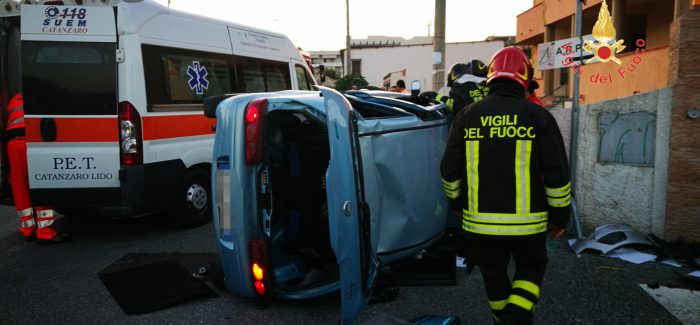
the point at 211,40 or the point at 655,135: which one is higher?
the point at 211,40

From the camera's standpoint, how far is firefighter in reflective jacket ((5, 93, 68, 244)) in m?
5.23

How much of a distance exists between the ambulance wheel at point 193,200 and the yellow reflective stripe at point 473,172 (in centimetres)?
393

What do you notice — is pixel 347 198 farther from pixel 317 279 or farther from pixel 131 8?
pixel 131 8

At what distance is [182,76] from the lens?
220 inches

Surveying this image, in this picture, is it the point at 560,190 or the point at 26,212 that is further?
the point at 26,212

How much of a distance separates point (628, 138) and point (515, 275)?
302 centimetres

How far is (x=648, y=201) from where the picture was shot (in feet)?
15.3

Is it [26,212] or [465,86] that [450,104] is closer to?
[465,86]

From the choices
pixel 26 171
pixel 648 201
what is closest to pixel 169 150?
pixel 26 171

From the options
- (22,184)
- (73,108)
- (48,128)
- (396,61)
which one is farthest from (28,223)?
(396,61)

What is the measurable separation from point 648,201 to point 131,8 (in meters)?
5.53

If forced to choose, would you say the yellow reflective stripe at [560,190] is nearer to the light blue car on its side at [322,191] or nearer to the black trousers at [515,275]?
the black trousers at [515,275]

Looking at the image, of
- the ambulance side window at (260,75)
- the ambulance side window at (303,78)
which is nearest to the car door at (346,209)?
the ambulance side window at (260,75)

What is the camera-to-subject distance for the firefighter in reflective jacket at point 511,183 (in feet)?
8.14
